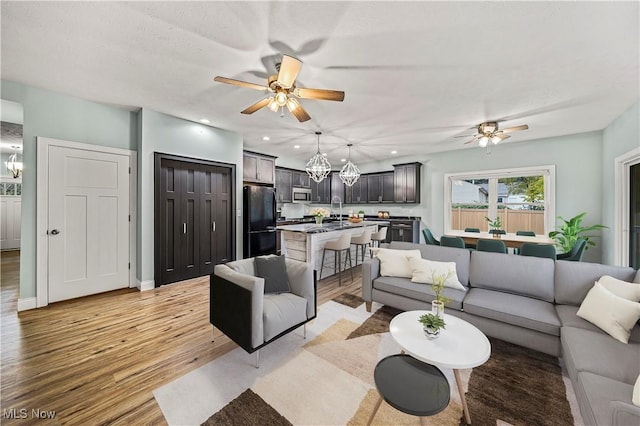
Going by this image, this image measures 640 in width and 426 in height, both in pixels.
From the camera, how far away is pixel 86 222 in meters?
3.44

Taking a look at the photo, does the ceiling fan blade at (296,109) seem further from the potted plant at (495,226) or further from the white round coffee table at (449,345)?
the potted plant at (495,226)

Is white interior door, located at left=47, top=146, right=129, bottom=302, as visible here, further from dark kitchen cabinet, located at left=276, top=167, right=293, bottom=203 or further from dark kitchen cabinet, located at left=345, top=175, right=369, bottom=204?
dark kitchen cabinet, located at left=345, top=175, right=369, bottom=204

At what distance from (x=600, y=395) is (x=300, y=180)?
689 cm

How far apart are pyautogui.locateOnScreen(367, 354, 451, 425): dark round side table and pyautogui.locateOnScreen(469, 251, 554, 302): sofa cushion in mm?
1619

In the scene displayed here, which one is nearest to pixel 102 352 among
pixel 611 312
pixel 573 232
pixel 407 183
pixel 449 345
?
pixel 449 345

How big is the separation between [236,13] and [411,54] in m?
1.54

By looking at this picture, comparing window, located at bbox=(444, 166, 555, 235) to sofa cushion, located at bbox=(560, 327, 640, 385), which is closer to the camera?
sofa cushion, located at bbox=(560, 327, 640, 385)

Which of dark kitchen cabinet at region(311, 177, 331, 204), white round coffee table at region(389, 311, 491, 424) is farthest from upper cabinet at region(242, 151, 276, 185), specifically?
white round coffee table at region(389, 311, 491, 424)

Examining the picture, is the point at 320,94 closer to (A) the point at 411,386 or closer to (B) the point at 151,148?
(A) the point at 411,386

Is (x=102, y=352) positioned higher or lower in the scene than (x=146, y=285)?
lower

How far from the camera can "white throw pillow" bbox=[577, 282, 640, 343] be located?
1685mm

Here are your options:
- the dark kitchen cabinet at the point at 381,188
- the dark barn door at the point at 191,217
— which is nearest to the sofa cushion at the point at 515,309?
the dark barn door at the point at 191,217

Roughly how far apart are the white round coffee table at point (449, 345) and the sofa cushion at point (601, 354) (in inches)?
20.8

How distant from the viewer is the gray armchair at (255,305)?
192cm
